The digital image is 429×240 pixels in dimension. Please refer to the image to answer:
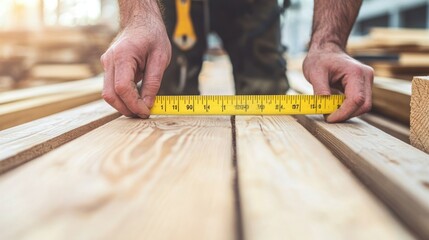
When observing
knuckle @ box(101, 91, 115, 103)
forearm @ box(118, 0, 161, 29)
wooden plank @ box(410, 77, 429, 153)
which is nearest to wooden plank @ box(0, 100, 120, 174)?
knuckle @ box(101, 91, 115, 103)

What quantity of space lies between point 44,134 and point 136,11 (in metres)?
0.56

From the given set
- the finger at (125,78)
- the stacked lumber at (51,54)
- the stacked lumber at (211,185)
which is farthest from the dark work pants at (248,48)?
the stacked lumber at (51,54)

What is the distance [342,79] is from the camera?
56.1 inches

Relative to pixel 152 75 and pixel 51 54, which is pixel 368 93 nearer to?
pixel 152 75

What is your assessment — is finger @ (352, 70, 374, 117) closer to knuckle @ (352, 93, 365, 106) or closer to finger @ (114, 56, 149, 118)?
knuckle @ (352, 93, 365, 106)

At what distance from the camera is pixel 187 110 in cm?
152

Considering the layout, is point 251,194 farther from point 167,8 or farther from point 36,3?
point 36,3

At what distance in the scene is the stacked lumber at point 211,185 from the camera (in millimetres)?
635

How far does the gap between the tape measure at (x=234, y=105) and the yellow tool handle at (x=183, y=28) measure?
124cm

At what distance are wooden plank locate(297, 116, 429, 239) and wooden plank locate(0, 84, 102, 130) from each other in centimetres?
117

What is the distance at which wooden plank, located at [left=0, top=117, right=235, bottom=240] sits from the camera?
0.63 metres

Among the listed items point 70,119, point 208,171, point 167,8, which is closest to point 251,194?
point 208,171

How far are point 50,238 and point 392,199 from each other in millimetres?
549

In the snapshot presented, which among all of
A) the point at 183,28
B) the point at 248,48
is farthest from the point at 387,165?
the point at 248,48
